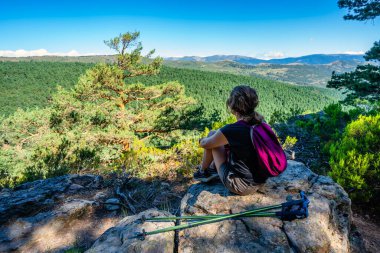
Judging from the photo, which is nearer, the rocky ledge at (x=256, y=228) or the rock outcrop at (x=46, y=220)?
the rocky ledge at (x=256, y=228)

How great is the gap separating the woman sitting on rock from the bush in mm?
1955

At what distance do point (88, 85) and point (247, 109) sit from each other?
1218cm

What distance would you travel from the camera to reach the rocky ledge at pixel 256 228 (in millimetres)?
2044

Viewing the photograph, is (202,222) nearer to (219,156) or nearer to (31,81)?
(219,156)

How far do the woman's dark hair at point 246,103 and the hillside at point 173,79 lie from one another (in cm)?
6625

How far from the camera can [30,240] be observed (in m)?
3.42

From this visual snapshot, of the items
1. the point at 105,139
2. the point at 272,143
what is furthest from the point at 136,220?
the point at 105,139

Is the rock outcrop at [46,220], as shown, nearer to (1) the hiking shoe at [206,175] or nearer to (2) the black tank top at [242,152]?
(1) the hiking shoe at [206,175]

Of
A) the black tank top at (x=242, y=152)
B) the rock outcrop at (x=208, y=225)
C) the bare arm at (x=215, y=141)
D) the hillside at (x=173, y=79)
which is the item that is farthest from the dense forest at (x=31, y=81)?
the black tank top at (x=242, y=152)

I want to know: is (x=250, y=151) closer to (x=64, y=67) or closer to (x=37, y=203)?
(x=37, y=203)

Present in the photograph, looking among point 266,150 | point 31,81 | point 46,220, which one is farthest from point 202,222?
point 31,81

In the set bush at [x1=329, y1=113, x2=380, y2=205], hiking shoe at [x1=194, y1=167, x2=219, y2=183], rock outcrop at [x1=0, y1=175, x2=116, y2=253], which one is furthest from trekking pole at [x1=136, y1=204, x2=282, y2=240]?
bush at [x1=329, y1=113, x2=380, y2=205]

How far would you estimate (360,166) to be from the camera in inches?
147

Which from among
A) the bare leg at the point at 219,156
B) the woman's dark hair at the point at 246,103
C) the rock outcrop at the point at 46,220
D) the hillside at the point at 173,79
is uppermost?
the woman's dark hair at the point at 246,103
